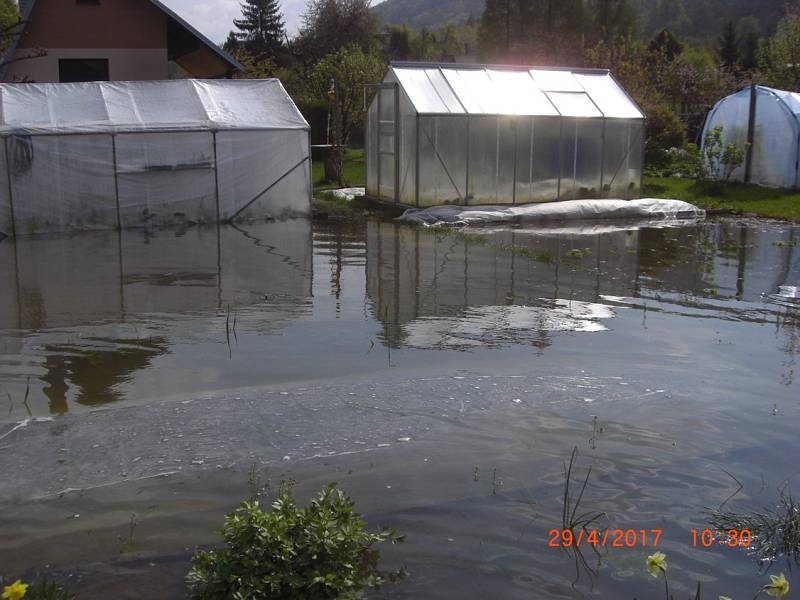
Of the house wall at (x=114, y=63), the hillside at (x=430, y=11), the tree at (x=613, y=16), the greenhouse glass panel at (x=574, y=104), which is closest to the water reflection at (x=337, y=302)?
the greenhouse glass panel at (x=574, y=104)

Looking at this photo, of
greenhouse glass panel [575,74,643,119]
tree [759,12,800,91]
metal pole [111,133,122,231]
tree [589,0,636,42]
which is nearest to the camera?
metal pole [111,133,122,231]

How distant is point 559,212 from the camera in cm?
1875

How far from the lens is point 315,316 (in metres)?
9.43

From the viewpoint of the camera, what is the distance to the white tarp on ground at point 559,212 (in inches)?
698

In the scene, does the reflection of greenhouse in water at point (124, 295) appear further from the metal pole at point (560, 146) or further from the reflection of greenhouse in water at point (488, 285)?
the metal pole at point (560, 146)

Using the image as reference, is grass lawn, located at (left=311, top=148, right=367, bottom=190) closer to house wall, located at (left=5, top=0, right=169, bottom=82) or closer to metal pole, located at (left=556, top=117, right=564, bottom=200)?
metal pole, located at (left=556, top=117, right=564, bottom=200)

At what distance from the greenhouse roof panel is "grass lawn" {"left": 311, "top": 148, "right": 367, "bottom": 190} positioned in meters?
3.97

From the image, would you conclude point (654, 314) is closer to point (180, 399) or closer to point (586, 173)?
point (180, 399)

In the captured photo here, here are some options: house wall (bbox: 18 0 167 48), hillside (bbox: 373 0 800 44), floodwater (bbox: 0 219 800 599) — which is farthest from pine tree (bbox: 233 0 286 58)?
floodwater (bbox: 0 219 800 599)

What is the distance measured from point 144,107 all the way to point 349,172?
1138 centimetres

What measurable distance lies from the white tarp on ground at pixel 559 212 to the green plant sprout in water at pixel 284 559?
1375 cm

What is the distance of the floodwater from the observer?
4387mm

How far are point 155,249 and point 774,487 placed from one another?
11.2 meters

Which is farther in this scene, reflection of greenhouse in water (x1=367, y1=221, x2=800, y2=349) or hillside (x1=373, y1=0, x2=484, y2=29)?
hillside (x1=373, y1=0, x2=484, y2=29)
